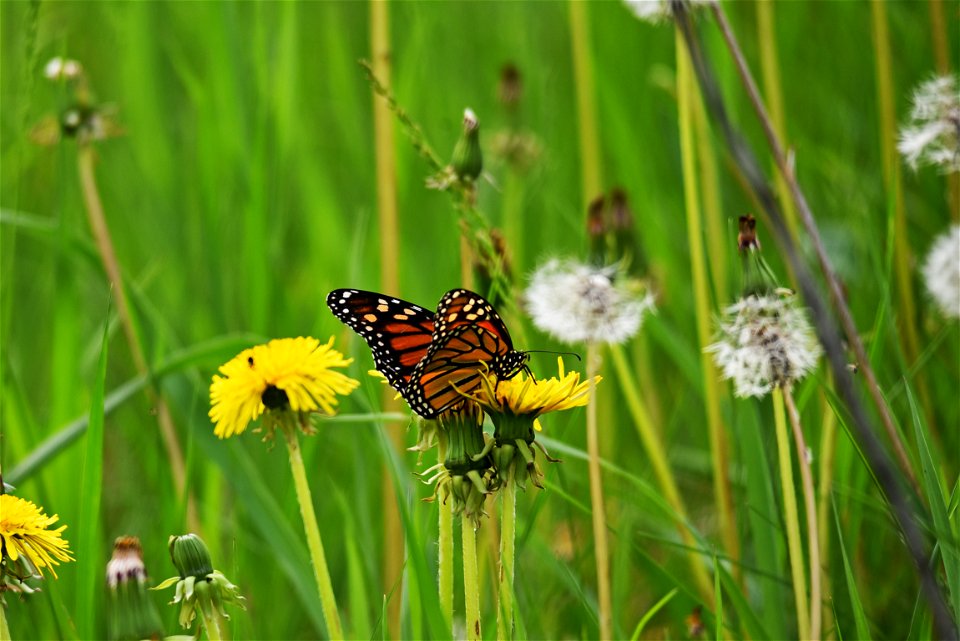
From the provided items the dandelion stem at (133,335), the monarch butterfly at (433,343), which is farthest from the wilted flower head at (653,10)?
the dandelion stem at (133,335)

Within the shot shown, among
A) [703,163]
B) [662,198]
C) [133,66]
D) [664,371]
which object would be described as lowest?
[664,371]

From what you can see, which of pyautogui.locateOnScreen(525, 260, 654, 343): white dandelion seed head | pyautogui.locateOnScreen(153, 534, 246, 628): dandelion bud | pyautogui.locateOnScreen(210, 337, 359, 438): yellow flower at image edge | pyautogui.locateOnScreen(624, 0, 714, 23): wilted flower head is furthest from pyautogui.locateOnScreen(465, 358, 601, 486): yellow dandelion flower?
pyautogui.locateOnScreen(624, 0, 714, 23): wilted flower head

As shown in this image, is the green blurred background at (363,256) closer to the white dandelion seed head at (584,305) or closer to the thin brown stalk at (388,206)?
the thin brown stalk at (388,206)

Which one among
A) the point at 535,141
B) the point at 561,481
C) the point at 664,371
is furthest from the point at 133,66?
the point at 561,481

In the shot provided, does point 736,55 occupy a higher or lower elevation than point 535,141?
lower

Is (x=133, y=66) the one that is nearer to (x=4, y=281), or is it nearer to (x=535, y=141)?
(x=535, y=141)

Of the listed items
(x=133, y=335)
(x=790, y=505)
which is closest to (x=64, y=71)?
(x=133, y=335)
